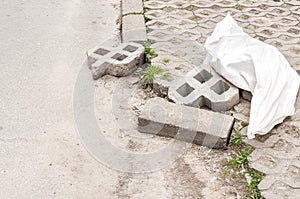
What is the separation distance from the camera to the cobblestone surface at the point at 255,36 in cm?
283

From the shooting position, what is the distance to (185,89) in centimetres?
357

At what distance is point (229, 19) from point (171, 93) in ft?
3.54

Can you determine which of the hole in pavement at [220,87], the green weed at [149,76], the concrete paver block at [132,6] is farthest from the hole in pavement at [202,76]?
the concrete paver block at [132,6]

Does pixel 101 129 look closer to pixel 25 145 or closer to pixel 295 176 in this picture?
pixel 25 145

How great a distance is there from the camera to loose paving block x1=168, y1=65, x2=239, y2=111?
338 cm

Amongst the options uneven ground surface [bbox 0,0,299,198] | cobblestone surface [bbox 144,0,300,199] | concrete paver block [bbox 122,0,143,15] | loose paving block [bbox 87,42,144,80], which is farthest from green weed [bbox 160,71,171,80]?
concrete paver block [bbox 122,0,143,15]

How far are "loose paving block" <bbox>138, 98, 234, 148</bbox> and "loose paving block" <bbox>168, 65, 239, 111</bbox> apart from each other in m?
0.16

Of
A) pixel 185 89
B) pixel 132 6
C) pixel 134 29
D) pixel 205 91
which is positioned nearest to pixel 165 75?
pixel 185 89

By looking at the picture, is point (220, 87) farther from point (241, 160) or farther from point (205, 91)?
point (241, 160)

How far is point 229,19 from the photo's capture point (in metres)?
3.98

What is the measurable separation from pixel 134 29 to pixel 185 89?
1.29 metres

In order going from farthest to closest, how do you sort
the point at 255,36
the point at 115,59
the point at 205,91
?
the point at 255,36, the point at 115,59, the point at 205,91

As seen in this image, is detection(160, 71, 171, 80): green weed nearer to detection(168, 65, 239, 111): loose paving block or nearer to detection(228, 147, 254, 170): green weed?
detection(168, 65, 239, 111): loose paving block

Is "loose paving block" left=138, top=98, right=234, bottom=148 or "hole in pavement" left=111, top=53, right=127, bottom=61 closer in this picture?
"loose paving block" left=138, top=98, right=234, bottom=148
